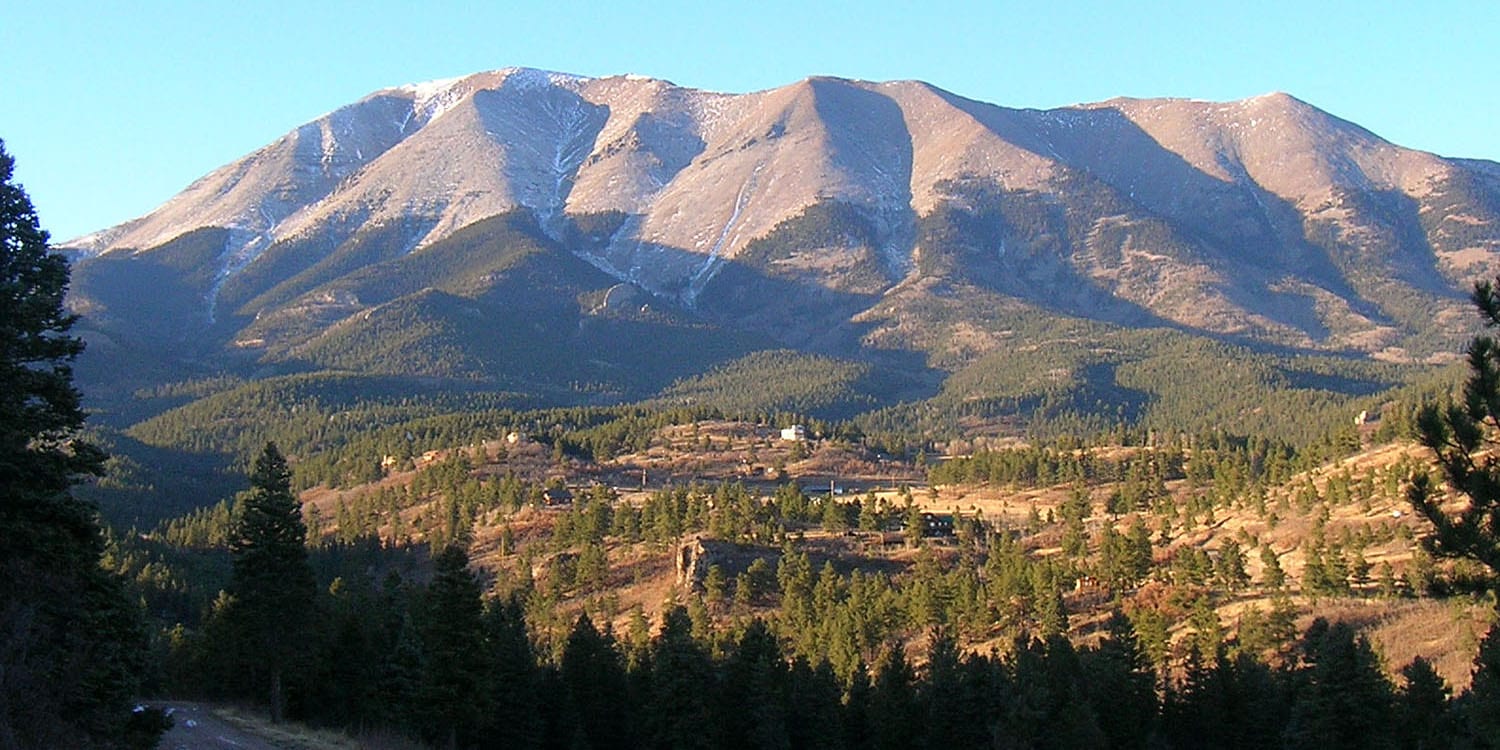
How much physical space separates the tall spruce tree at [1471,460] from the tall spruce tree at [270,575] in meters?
39.2

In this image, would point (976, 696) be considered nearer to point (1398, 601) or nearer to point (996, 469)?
point (1398, 601)

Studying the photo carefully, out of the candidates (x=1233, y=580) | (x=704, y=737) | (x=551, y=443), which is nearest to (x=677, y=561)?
(x=1233, y=580)

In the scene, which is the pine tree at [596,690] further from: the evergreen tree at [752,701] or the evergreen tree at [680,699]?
the evergreen tree at [752,701]

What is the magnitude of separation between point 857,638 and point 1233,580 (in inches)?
1102

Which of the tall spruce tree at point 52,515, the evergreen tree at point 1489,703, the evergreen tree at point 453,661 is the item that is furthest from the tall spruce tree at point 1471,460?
the evergreen tree at point 453,661

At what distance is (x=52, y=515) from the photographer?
28.9 m

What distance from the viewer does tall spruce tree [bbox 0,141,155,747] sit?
85.1 feet

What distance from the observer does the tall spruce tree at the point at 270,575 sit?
4828cm

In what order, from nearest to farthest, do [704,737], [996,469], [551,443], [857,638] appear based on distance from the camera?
1. [704,737]
2. [857,638]
3. [996,469]
4. [551,443]

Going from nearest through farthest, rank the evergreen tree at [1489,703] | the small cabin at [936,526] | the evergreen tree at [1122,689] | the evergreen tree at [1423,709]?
the evergreen tree at [1489,703] < the evergreen tree at [1423,709] < the evergreen tree at [1122,689] < the small cabin at [936,526]

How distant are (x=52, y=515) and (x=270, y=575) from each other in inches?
791

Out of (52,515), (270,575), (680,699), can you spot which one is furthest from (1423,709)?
(52,515)

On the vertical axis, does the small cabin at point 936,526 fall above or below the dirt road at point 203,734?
below

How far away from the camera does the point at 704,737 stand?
58562mm
